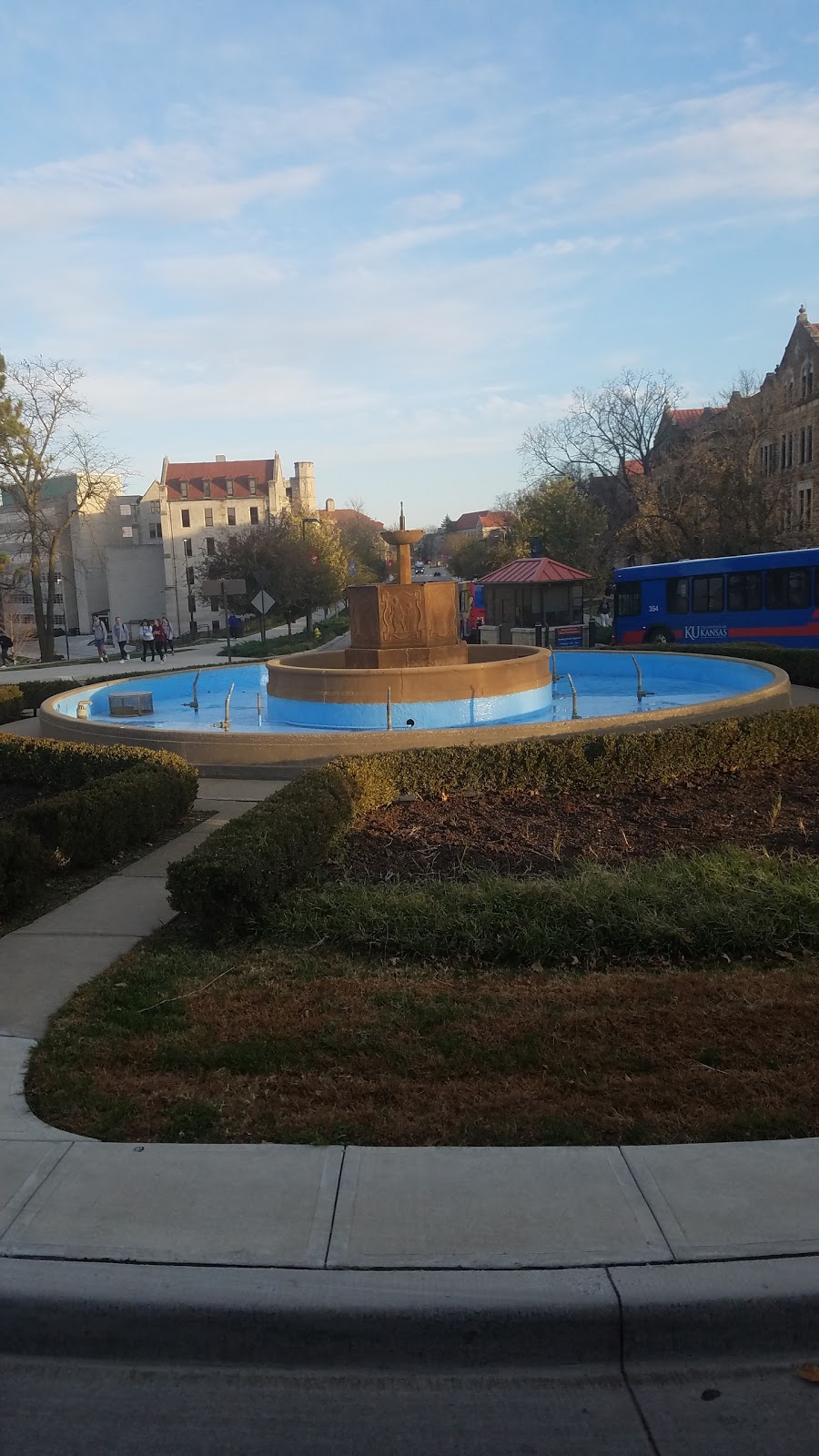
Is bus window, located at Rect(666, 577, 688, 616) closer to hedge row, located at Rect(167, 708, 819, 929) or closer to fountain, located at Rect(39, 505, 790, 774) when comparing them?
fountain, located at Rect(39, 505, 790, 774)

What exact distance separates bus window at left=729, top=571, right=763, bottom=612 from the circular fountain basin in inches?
218

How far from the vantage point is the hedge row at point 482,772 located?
8055mm

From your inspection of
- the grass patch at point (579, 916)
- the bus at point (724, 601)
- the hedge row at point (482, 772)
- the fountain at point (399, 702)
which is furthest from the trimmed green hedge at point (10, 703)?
the bus at point (724, 601)

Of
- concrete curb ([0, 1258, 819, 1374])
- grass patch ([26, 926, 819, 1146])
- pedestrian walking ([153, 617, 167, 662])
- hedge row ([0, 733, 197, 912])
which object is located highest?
pedestrian walking ([153, 617, 167, 662])

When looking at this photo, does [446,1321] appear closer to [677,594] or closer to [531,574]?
[677,594]

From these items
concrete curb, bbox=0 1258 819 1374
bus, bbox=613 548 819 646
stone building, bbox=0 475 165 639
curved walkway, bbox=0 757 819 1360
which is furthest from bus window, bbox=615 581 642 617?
stone building, bbox=0 475 165 639

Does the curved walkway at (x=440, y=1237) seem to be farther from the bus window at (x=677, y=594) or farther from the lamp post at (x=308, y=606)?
the lamp post at (x=308, y=606)

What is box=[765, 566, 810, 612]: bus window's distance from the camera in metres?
27.2

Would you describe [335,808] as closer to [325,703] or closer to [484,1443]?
[484,1443]

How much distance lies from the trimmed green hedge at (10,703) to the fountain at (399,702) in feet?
4.68

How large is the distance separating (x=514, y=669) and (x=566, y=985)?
37.9 ft

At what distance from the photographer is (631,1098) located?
467 cm

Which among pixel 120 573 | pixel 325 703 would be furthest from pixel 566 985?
pixel 120 573

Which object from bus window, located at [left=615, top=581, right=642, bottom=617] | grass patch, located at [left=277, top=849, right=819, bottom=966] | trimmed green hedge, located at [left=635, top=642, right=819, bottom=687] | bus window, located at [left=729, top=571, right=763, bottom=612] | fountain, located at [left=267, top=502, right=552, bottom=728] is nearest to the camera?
grass patch, located at [left=277, top=849, right=819, bottom=966]
